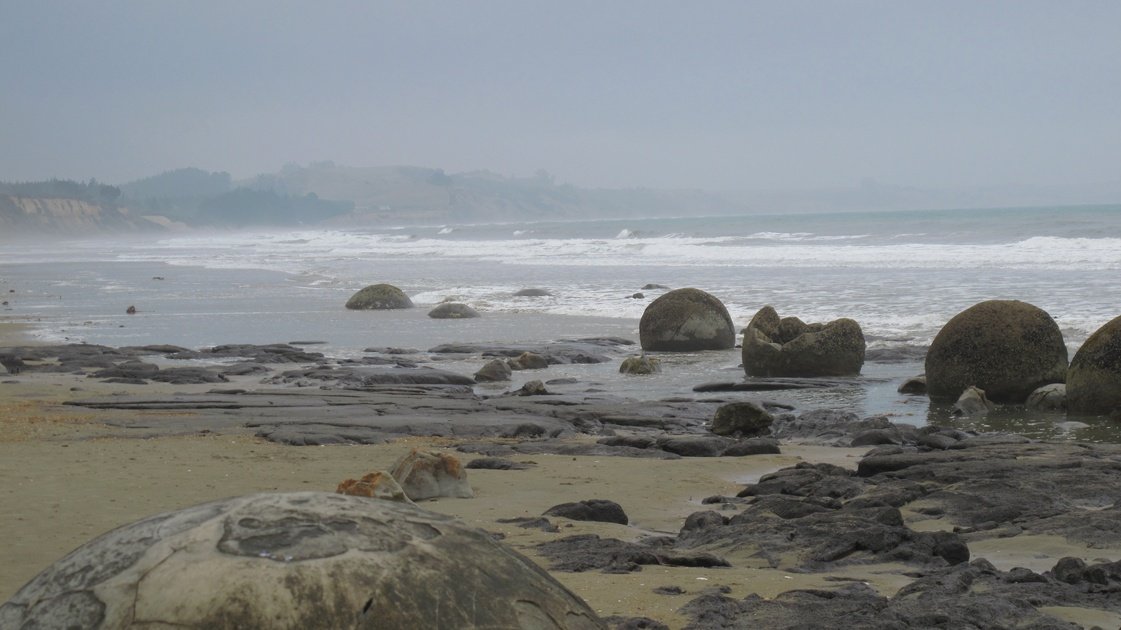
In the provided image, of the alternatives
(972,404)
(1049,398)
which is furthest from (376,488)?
(1049,398)

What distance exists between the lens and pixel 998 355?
1205 cm

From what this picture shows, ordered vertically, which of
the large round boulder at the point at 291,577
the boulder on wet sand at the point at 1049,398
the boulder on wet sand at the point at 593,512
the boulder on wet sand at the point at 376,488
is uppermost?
the large round boulder at the point at 291,577

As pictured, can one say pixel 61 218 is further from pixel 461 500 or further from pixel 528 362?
pixel 461 500

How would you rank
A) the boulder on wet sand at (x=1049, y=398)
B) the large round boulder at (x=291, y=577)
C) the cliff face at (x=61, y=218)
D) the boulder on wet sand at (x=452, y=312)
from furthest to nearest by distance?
the cliff face at (x=61, y=218)
the boulder on wet sand at (x=452, y=312)
the boulder on wet sand at (x=1049, y=398)
the large round boulder at (x=291, y=577)

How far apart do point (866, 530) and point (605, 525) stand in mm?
1498

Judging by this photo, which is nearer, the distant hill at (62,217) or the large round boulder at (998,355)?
the large round boulder at (998,355)

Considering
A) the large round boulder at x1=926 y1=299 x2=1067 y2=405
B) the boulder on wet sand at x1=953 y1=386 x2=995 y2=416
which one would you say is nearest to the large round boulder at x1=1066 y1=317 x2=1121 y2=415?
the boulder on wet sand at x1=953 y1=386 x2=995 y2=416

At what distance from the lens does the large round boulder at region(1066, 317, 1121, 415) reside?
10.6m

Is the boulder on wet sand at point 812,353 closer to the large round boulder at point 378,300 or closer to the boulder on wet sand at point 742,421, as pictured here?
the boulder on wet sand at point 742,421

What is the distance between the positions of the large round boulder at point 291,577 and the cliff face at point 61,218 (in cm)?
13756

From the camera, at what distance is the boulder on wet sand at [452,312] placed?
23.1 m

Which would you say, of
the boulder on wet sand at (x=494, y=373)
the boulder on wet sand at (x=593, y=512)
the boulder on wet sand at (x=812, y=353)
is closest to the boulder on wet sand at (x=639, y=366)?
the boulder on wet sand at (x=812, y=353)

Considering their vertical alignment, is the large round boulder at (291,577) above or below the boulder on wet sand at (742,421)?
above

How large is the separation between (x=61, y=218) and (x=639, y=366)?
142588 mm
